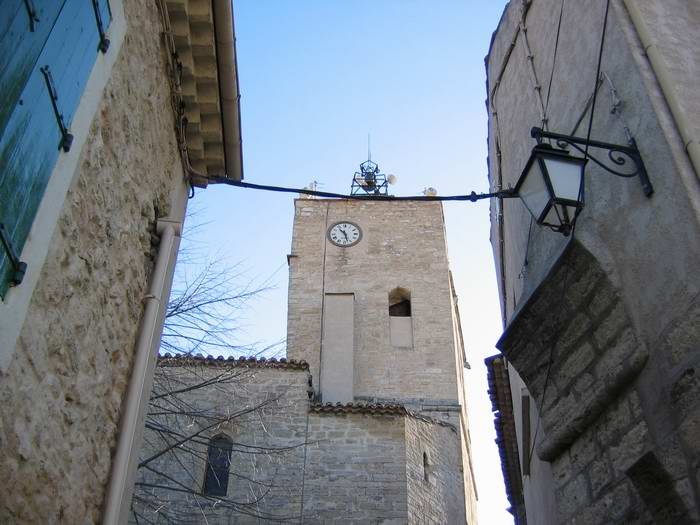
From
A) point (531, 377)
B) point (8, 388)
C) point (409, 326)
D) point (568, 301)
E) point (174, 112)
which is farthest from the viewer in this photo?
point (409, 326)

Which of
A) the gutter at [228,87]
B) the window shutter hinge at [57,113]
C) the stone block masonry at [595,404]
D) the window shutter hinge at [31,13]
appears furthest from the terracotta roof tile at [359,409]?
the window shutter hinge at [31,13]

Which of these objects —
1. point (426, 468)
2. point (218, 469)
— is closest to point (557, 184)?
point (218, 469)

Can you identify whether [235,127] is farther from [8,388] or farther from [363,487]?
[363,487]

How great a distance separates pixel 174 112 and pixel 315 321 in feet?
56.9

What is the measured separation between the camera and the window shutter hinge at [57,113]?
3260 mm

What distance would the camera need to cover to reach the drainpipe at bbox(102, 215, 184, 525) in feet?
13.8

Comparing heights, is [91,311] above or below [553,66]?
below

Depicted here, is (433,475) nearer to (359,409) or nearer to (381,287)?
(359,409)

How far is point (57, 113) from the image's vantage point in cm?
340

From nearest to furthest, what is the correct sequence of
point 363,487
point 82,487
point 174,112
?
point 82,487, point 174,112, point 363,487

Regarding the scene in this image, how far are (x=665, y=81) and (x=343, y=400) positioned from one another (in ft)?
56.5

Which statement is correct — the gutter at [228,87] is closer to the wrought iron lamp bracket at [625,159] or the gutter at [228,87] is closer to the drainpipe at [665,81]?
the wrought iron lamp bracket at [625,159]

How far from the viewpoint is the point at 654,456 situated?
145 inches

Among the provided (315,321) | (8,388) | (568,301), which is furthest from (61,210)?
(315,321)
